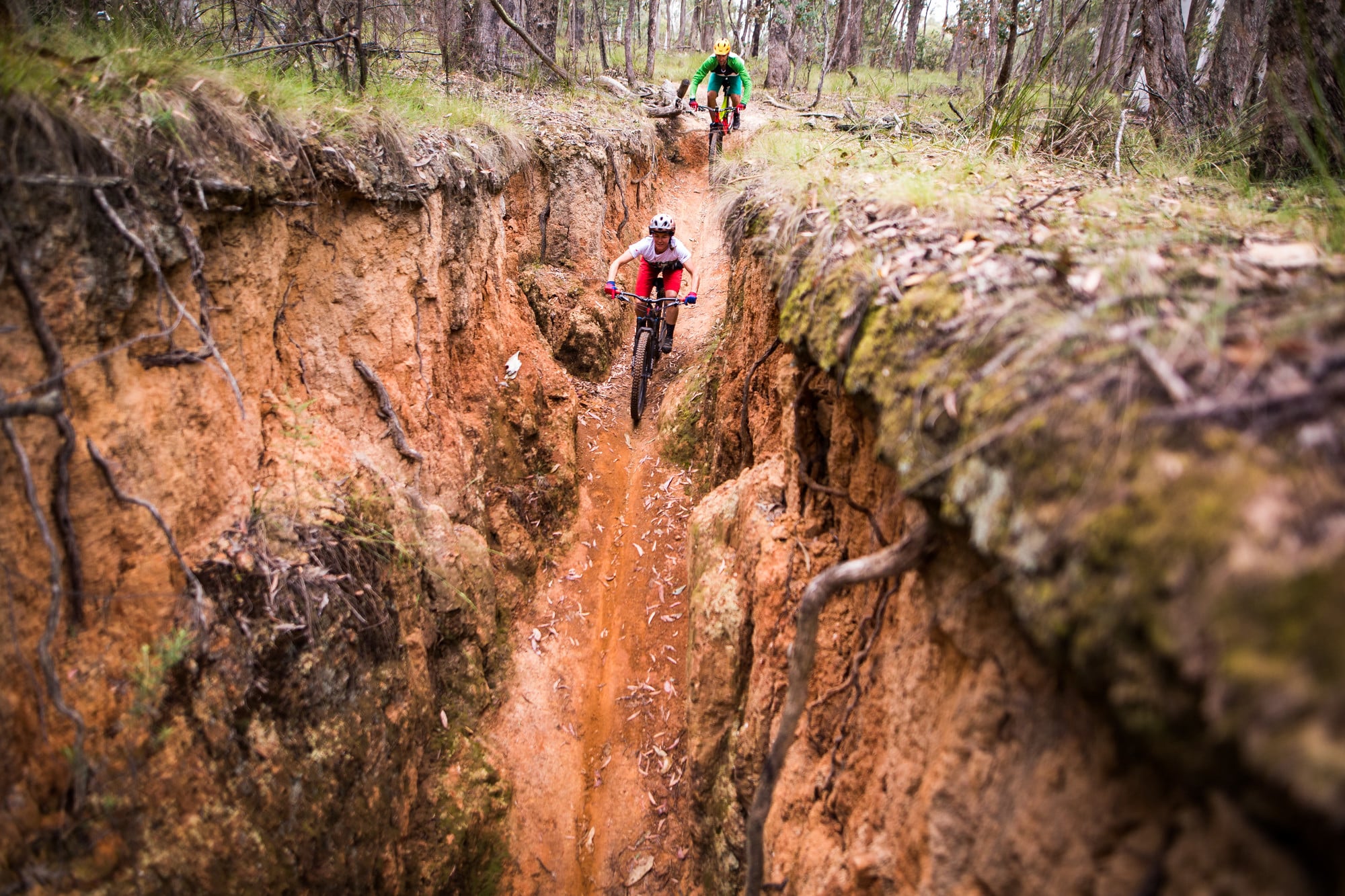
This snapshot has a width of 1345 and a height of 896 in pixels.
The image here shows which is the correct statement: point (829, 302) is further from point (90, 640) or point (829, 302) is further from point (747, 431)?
point (90, 640)

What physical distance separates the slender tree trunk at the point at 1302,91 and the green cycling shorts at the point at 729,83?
773cm

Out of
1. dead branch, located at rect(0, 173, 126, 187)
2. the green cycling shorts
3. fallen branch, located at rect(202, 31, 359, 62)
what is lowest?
dead branch, located at rect(0, 173, 126, 187)

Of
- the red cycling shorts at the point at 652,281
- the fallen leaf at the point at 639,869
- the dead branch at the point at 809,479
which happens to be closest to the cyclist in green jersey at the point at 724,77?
the red cycling shorts at the point at 652,281

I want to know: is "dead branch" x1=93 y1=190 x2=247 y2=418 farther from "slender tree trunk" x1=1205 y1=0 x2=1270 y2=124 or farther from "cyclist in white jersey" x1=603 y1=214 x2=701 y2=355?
"slender tree trunk" x1=1205 y1=0 x2=1270 y2=124

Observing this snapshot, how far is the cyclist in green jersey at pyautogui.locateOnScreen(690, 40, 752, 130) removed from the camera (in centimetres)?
1105

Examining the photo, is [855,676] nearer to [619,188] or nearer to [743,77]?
[619,188]

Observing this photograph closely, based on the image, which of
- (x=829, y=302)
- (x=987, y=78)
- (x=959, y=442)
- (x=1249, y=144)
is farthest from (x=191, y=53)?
(x=987, y=78)

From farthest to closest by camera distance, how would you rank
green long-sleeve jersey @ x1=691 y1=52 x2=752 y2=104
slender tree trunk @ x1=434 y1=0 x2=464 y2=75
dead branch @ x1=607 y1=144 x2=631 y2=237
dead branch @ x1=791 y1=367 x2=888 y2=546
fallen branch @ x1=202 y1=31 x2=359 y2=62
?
green long-sleeve jersey @ x1=691 y1=52 x2=752 y2=104
dead branch @ x1=607 y1=144 x2=631 y2=237
slender tree trunk @ x1=434 y1=0 x2=464 y2=75
fallen branch @ x1=202 y1=31 x2=359 y2=62
dead branch @ x1=791 y1=367 x2=888 y2=546

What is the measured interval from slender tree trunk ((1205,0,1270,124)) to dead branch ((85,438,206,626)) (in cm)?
861

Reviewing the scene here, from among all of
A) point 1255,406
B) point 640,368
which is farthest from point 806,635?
point 640,368

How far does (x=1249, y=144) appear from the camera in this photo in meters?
5.19

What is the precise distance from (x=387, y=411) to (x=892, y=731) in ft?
14.5

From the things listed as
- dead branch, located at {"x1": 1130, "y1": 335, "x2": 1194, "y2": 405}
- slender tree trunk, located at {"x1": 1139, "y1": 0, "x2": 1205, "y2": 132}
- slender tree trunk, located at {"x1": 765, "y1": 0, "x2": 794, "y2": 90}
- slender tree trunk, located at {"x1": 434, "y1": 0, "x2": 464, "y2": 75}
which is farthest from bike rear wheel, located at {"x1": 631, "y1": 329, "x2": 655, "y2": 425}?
slender tree trunk, located at {"x1": 765, "y1": 0, "x2": 794, "y2": 90}

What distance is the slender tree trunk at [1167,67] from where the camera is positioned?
643cm
